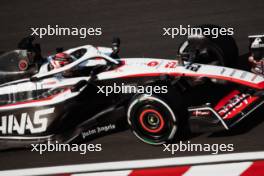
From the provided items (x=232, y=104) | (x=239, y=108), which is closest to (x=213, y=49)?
(x=232, y=104)

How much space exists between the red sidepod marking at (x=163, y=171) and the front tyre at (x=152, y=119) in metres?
1.30

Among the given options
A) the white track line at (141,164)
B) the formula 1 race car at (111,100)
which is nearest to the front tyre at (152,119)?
the formula 1 race car at (111,100)

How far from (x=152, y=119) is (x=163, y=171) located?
149 centimetres

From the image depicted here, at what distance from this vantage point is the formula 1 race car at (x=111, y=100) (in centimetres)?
645

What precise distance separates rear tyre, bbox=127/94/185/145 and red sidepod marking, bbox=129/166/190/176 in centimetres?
130

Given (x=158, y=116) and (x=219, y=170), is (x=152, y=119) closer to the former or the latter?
(x=158, y=116)

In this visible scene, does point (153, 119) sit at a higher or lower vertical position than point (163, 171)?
higher

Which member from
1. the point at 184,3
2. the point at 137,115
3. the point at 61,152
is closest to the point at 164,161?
the point at 137,115

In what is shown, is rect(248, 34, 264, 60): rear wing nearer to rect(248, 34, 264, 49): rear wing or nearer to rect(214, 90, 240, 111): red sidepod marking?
rect(248, 34, 264, 49): rear wing

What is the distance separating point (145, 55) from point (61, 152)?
3.71 m

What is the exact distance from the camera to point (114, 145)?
6883 millimetres

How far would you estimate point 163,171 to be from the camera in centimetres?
504

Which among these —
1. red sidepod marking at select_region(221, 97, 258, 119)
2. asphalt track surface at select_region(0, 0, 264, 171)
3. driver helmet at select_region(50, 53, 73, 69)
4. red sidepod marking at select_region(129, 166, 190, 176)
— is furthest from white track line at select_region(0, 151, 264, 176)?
asphalt track surface at select_region(0, 0, 264, 171)

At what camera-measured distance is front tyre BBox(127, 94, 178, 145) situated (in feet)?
20.6
